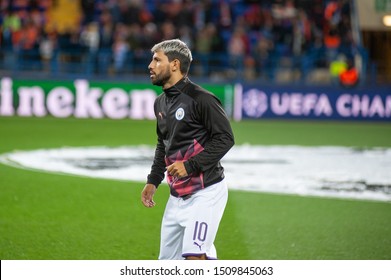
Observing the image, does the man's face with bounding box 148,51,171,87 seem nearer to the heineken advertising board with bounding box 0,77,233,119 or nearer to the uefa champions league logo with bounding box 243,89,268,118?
the heineken advertising board with bounding box 0,77,233,119

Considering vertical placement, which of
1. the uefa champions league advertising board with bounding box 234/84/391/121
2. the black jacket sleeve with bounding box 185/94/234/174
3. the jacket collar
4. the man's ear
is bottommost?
the uefa champions league advertising board with bounding box 234/84/391/121

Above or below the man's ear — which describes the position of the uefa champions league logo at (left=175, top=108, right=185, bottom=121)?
below

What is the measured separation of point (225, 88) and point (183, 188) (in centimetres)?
1848

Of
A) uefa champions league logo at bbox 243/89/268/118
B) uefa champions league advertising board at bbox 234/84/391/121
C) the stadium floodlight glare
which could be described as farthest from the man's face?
the stadium floodlight glare

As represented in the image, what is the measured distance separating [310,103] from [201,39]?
3991 mm

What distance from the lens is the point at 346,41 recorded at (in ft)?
86.5

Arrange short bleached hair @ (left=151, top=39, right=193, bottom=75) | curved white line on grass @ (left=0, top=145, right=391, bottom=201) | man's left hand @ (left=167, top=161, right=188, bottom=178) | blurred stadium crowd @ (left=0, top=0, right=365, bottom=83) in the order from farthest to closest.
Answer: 1. blurred stadium crowd @ (left=0, top=0, right=365, bottom=83)
2. curved white line on grass @ (left=0, top=145, right=391, bottom=201)
3. short bleached hair @ (left=151, top=39, right=193, bottom=75)
4. man's left hand @ (left=167, top=161, right=188, bottom=178)

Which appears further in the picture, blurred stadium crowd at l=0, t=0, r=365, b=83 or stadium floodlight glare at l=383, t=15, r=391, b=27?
stadium floodlight glare at l=383, t=15, r=391, b=27

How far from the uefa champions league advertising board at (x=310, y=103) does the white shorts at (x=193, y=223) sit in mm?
18512

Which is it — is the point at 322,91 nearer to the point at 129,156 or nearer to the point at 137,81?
the point at 137,81

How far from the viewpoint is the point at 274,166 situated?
14.8 m

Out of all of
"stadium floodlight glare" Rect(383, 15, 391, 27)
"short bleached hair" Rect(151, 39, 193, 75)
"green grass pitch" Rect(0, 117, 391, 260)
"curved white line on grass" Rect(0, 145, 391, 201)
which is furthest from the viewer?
"stadium floodlight glare" Rect(383, 15, 391, 27)

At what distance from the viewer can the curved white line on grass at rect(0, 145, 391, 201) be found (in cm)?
1245

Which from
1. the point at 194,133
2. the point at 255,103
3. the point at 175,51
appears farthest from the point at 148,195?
the point at 255,103
